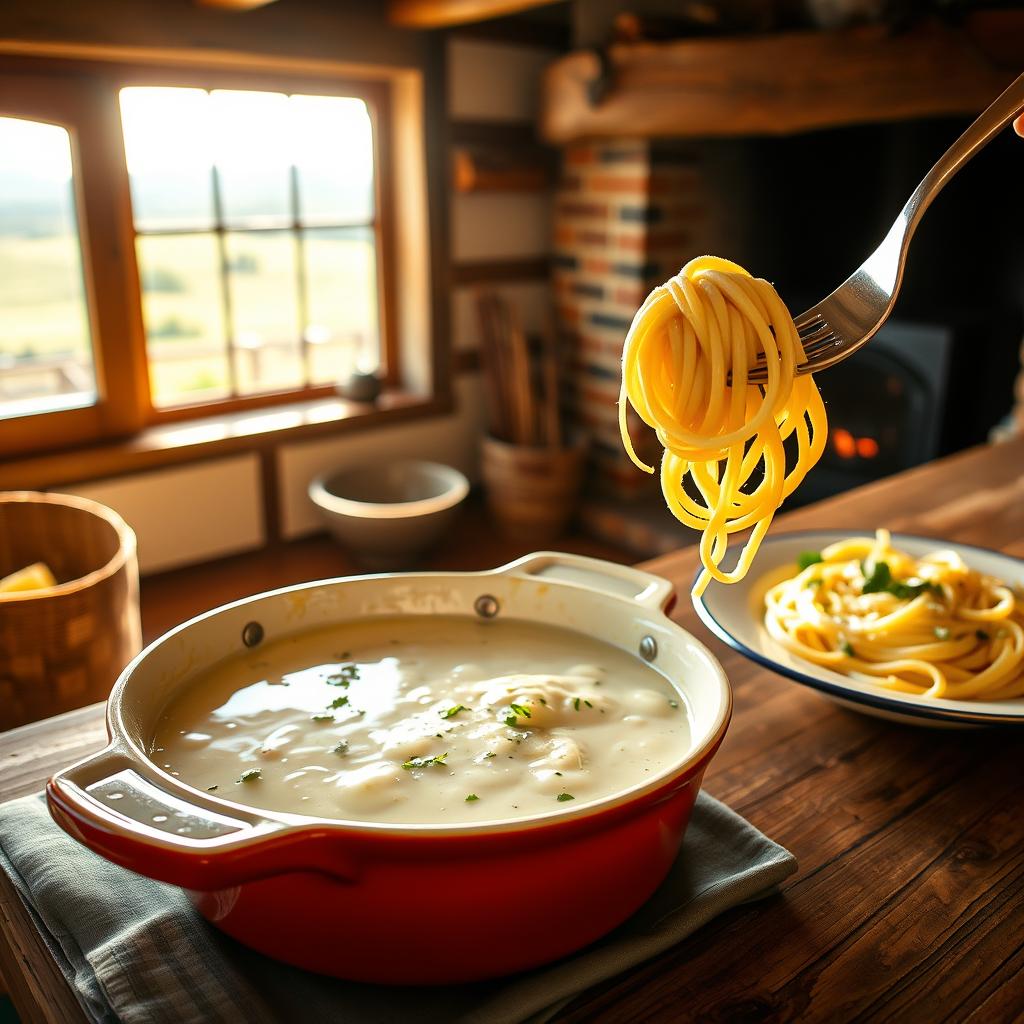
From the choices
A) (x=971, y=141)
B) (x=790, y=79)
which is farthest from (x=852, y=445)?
(x=971, y=141)

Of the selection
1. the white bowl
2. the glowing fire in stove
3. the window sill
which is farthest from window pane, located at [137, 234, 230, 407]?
the glowing fire in stove

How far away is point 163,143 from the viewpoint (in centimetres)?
329

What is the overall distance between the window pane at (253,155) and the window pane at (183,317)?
19 cm

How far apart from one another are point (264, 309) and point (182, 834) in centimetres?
326

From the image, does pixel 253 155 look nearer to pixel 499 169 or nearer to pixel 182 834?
pixel 499 169

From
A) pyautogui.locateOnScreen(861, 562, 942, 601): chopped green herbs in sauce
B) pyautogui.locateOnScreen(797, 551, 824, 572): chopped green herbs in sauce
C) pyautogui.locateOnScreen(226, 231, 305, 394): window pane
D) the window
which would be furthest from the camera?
pyautogui.locateOnScreen(226, 231, 305, 394): window pane

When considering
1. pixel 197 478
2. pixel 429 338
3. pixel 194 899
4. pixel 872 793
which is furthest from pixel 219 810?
pixel 429 338

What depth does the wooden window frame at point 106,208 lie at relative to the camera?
9.82ft

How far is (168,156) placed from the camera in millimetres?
3303

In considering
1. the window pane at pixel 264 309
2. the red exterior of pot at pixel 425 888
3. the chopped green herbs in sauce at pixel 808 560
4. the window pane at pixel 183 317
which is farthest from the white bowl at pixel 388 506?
the red exterior of pot at pixel 425 888

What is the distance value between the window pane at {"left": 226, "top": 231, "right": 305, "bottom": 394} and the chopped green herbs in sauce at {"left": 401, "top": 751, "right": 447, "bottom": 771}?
3006 millimetres

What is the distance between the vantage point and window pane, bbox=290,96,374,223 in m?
3.62

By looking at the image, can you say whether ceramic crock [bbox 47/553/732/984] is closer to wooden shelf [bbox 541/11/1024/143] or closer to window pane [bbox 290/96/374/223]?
wooden shelf [bbox 541/11/1024/143]

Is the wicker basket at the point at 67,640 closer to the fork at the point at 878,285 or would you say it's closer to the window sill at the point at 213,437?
the window sill at the point at 213,437
